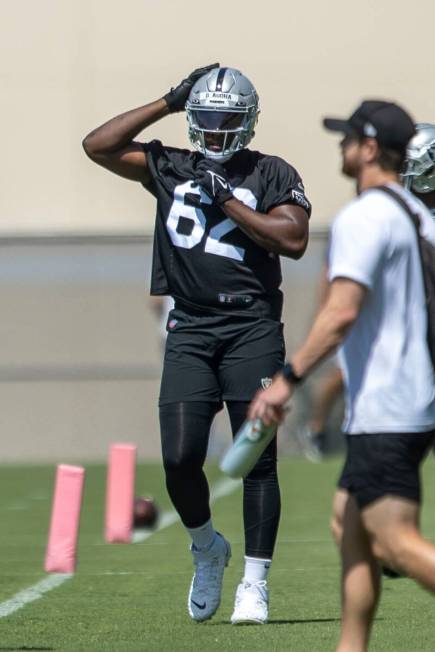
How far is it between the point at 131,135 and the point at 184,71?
Answer: 1337 cm

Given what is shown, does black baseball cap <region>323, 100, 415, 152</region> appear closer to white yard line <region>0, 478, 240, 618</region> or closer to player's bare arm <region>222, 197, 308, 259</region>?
player's bare arm <region>222, 197, 308, 259</region>

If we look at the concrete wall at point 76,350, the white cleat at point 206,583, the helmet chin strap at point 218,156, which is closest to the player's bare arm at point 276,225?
the helmet chin strap at point 218,156

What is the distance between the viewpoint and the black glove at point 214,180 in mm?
6801

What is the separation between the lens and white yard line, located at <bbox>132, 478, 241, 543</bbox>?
1080 centimetres

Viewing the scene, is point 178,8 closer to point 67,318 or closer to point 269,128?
point 269,128

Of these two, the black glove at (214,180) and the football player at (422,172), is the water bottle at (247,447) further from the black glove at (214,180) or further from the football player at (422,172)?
the football player at (422,172)

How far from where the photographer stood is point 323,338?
488cm

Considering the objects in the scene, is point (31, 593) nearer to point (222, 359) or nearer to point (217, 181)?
point (222, 359)

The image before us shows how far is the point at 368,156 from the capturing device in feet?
16.8

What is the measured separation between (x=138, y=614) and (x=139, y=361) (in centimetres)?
1191

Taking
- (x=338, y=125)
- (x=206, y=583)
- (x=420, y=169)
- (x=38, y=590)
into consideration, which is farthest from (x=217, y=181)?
(x=38, y=590)

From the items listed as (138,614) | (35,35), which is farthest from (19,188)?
(138,614)

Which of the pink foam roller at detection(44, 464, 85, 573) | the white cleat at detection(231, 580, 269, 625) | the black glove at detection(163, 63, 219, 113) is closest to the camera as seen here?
the white cleat at detection(231, 580, 269, 625)

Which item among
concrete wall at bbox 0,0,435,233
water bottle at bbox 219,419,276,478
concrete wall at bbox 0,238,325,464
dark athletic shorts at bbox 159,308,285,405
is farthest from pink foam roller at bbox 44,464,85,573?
concrete wall at bbox 0,0,435,233
